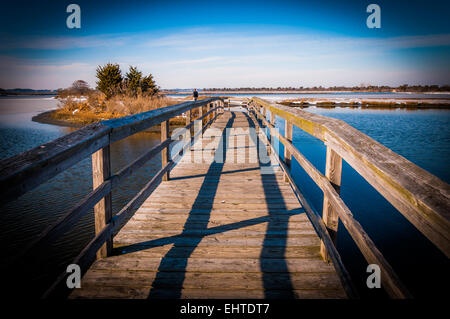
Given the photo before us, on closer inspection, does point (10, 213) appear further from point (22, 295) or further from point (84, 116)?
point (84, 116)

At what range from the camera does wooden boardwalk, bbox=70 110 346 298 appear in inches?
76.4

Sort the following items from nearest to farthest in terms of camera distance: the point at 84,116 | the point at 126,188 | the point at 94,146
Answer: the point at 94,146, the point at 126,188, the point at 84,116

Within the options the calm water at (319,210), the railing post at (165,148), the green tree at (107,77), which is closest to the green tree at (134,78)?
the green tree at (107,77)

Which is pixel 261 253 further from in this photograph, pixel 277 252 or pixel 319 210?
pixel 319 210

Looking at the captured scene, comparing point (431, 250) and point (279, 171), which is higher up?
point (279, 171)

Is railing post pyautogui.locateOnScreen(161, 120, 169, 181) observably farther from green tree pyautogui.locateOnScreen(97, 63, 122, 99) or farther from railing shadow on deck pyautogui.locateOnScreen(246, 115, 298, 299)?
green tree pyautogui.locateOnScreen(97, 63, 122, 99)

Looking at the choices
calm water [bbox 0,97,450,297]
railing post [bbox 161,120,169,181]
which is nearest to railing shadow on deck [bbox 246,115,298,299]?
railing post [bbox 161,120,169,181]

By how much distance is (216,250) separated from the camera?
2457 millimetres

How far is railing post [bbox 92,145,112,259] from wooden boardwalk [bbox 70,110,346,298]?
0.12 m

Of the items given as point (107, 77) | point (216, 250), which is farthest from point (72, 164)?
point (107, 77)

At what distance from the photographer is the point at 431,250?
4996mm

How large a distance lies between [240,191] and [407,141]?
13.4 m

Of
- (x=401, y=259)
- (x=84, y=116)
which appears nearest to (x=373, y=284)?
(x=401, y=259)

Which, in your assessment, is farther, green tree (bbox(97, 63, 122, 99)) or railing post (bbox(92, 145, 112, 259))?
green tree (bbox(97, 63, 122, 99))
